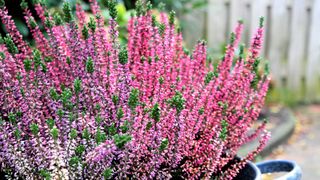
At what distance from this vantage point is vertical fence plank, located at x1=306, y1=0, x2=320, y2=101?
5.04 m

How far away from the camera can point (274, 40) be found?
5.09 metres

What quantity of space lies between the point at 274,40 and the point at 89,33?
12.9 feet

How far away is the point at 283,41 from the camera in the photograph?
513cm

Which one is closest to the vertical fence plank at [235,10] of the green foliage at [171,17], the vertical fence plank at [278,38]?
the vertical fence plank at [278,38]

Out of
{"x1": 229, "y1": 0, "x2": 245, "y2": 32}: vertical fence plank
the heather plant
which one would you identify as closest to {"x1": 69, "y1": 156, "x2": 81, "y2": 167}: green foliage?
the heather plant

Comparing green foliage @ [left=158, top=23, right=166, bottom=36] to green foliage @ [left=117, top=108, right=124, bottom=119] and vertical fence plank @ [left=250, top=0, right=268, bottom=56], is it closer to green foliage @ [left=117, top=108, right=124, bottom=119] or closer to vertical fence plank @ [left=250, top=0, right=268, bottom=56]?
green foliage @ [left=117, top=108, right=124, bottom=119]

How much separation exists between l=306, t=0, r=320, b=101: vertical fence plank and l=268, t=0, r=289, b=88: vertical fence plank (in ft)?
0.79

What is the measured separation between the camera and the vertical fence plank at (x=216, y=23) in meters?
4.97

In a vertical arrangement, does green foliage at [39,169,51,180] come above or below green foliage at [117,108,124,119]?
below

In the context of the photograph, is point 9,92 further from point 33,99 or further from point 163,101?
point 163,101

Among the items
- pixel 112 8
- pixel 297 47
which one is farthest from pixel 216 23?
pixel 112 8

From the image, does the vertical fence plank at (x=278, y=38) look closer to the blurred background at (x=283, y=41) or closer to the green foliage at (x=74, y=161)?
the blurred background at (x=283, y=41)

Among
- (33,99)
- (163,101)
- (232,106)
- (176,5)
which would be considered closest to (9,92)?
(33,99)

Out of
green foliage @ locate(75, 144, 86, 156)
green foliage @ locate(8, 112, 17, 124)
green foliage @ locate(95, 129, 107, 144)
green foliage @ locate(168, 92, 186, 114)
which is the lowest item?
green foliage @ locate(75, 144, 86, 156)
